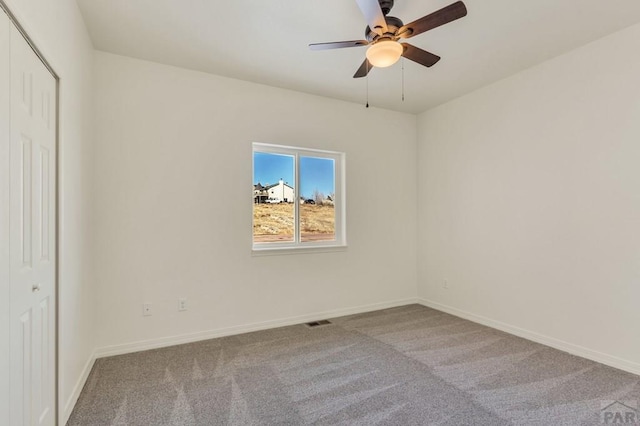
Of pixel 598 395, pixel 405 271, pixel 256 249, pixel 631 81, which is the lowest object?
Result: pixel 598 395

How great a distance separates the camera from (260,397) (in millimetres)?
2152

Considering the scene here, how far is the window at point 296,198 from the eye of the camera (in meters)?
3.62

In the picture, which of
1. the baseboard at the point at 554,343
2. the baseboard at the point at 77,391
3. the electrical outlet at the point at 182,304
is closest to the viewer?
the baseboard at the point at 77,391

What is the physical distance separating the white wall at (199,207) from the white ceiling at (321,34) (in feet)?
1.04

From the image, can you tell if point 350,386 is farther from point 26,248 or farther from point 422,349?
point 26,248

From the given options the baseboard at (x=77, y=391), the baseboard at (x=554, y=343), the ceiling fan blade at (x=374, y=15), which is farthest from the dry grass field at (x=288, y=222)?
the ceiling fan blade at (x=374, y=15)

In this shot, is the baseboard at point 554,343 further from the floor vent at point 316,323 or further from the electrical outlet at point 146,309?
the electrical outlet at point 146,309

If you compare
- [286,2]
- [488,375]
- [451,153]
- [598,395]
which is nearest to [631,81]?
[451,153]

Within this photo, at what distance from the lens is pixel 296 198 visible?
3803 millimetres

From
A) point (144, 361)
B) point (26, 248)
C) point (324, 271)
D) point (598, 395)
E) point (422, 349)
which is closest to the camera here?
point (26, 248)

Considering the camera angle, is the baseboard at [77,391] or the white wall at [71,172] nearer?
the white wall at [71,172]

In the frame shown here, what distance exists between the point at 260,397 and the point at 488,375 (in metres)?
1.69

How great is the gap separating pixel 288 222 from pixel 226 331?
4.42 feet

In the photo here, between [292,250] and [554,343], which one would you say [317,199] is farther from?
[554,343]
